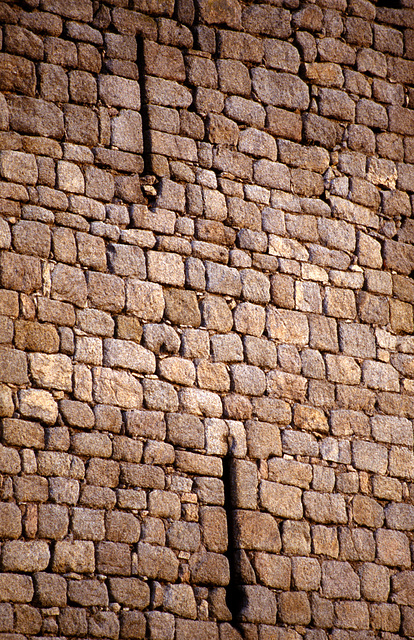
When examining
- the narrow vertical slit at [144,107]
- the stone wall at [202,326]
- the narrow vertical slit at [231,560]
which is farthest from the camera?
the narrow vertical slit at [144,107]

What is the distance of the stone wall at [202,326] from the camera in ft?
23.7

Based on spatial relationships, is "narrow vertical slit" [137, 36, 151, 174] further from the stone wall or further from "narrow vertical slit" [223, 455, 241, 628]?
"narrow vertical slit" [223, 455, 241, 628]

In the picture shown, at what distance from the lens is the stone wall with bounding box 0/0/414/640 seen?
23.7 ft

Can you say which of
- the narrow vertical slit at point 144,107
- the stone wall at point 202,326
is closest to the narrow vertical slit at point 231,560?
the stone wall at point 202,326

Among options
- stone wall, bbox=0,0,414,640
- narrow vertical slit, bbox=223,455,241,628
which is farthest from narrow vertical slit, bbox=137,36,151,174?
narrow vertical slit, bbox=223,455,241,628

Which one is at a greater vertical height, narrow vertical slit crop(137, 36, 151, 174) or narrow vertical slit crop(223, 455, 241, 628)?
narrow vertical slit crop(137, 36, 151, 174)

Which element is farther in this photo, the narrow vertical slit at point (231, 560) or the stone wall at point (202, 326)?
the narrow vertical slit at point (231, 560)

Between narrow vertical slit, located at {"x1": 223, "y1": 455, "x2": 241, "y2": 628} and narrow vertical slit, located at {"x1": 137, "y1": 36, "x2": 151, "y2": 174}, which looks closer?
narrow vertical slit, located at {"x1": 223, "y1": 455, "x2": 241, "y2": 628}

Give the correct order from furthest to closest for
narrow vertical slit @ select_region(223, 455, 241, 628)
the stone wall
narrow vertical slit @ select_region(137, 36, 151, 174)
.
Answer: narrow vertical slit @ select_region(137, 36, 151, 174), narrow vertical slit @ select_region(223, 455, 241, 628), the stone wall

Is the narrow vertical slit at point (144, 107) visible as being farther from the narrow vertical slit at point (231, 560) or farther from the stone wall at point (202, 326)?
the narrow vertical slit at point (231, 560)

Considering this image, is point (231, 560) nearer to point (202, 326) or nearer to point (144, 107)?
point (202, 326)

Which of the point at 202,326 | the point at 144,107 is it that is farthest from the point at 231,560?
the point at 144,107

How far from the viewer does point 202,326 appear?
7945 mm

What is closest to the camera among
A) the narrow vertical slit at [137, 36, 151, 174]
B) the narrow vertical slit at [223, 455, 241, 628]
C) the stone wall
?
the stone wall
